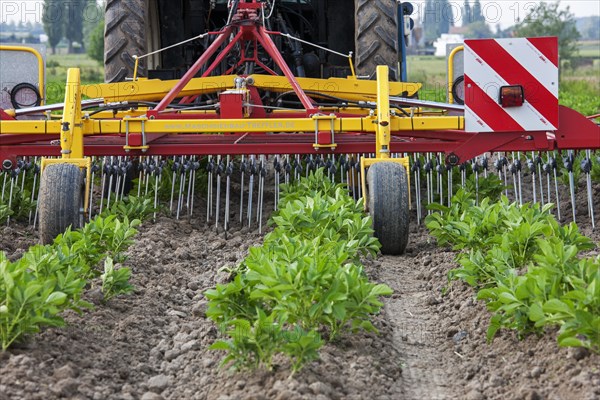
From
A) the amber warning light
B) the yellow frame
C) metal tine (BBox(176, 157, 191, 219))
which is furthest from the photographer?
the yellow frame

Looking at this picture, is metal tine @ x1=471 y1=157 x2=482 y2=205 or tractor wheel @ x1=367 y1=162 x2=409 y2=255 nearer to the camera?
tractor wheel @ x1=367 y1=162 x2=409 y2=255

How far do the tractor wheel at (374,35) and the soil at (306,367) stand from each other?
109 inches

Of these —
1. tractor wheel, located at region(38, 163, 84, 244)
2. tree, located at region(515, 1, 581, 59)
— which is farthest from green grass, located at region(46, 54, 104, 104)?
tree, located at region(515, 1, 581, 59)

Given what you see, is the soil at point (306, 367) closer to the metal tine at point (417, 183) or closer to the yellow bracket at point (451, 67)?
the metal tine at point (417, 183)

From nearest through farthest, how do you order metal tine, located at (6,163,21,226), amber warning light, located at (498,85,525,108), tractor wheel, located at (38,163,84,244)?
tractor wheel, located at (38,163,84,244) < amber warning light, located at (498,85,525,108) < metal tine, located at (6,163,21,226)

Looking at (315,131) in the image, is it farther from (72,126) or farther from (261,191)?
(72,126)

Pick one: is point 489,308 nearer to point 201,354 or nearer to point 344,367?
point 344,367

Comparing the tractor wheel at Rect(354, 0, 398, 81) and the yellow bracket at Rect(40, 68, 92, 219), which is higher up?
the tractor wheel at Rect(354, 0, 398, 81)

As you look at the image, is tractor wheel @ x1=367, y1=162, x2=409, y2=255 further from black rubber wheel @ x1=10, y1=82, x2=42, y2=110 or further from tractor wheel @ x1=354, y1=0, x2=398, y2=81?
black rubber wheel @ x1=10, y1=82, x2=42, y2=110

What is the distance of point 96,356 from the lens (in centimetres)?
366

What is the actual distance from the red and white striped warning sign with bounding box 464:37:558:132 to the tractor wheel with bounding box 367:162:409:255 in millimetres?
663

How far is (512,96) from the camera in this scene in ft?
18.7

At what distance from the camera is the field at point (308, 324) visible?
3.28 m

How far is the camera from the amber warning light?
5.71 metres
